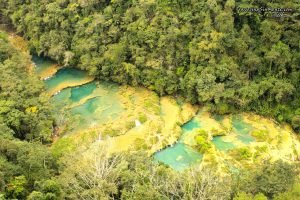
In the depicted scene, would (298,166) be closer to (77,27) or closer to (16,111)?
(16,111)

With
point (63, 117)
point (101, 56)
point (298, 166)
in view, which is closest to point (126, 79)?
point (101, 56)

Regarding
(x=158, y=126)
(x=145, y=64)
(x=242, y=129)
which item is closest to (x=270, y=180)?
(x=242, y=129)

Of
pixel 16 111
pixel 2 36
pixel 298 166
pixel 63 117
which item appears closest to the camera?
pixel 298 166

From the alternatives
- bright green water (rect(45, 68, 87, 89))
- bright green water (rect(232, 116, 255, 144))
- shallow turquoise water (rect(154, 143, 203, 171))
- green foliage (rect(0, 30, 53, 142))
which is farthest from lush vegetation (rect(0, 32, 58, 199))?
bright green water (rect(232, 116, 255, 144))

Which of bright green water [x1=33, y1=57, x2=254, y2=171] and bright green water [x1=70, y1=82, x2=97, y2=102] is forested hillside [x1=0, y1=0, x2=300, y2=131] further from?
bright green water [x1=70, y1=82, x2=97, y2=102]

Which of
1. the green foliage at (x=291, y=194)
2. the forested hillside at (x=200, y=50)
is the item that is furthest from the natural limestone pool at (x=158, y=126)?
the green foliage at (x=291, y=194)

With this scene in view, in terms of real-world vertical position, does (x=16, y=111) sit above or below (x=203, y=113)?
above
